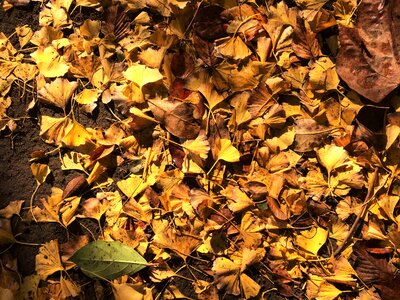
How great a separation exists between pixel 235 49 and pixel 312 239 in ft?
1.46

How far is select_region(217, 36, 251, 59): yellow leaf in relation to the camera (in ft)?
3.67

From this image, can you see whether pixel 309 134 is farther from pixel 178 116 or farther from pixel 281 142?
pixel 178 116

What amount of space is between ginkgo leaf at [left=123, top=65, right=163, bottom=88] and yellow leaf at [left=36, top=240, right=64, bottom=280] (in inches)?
15.8

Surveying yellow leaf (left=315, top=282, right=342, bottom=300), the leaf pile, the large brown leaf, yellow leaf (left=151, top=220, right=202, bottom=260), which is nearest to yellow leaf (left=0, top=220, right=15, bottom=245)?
the leaf pile

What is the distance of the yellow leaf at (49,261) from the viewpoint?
1122 mm

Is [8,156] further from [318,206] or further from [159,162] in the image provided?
[318,206]

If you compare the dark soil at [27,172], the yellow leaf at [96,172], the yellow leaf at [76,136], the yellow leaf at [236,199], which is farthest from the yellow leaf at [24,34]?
the yellow leaf at [236,199]

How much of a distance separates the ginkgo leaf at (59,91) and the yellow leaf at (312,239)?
0.61 meters

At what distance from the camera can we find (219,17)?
1.14 metres

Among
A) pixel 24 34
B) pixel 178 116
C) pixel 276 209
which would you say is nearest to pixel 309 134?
pixel 276 209

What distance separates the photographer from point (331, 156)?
1.06 metres

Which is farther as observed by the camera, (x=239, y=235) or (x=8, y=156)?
(x=8, y=156)

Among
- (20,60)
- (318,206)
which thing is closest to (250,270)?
(318,206)

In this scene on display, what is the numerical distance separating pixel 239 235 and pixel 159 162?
0.24 meters
